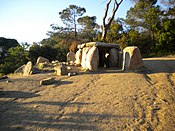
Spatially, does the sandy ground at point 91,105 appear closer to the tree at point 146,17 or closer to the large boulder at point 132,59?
the large boulder at point 132,59

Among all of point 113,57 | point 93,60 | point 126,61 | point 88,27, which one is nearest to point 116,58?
point 113,57

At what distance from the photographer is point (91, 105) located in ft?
16.5

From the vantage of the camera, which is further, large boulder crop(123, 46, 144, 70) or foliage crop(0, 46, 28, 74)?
foliage crop(0, 46, 28, 74)

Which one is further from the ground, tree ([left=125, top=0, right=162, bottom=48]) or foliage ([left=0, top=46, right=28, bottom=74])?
tree ([left=125, top=0, right=162, bottom=48])

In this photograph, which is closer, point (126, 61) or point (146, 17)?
point (126, 61)

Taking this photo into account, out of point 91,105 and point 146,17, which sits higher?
point 146,17

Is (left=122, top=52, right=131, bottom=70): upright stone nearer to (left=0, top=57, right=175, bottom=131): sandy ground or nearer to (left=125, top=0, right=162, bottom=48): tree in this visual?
(left=0, top=57, right=175, bottom=131): sandy ground

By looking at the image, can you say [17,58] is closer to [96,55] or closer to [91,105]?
[96,55]

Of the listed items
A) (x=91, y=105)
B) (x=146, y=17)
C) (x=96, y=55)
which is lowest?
(x=91, y=105)

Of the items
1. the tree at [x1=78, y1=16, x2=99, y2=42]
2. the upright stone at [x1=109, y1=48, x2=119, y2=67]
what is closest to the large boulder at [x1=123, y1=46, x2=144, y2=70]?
the upright stone at [x1=109, y1=48, x2=119, y2=67]

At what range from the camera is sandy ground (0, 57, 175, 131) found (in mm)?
4020

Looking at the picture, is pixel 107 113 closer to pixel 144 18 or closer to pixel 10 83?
pixel 10 83

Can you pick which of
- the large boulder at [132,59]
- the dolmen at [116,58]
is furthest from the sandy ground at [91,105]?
the dolmen at [116,58]

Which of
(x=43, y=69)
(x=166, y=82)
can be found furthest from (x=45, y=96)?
(x=43, y=69)
